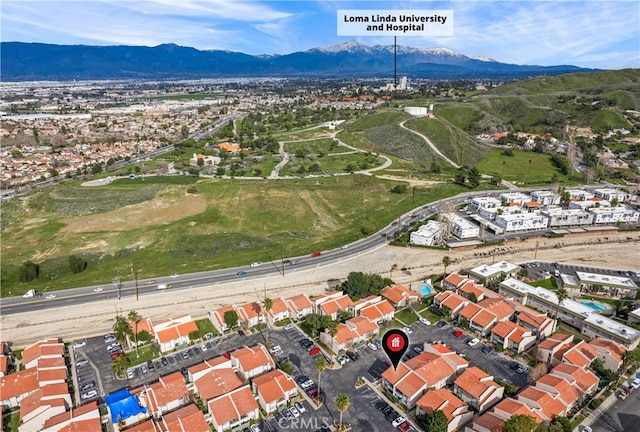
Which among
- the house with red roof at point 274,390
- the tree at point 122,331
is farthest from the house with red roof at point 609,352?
the tree at point 122,331

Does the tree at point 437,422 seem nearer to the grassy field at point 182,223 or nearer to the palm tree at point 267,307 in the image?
the palm tree at point 267,307

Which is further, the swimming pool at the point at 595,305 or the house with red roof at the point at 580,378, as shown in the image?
the swimming pool at the point at 595,305

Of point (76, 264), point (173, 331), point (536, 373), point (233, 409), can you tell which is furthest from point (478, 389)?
point (76, 264)

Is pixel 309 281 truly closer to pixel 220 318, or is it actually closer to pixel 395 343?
pixel 220 318

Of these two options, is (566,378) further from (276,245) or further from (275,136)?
(275,136)

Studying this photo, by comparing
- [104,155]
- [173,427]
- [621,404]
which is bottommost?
[621,404]

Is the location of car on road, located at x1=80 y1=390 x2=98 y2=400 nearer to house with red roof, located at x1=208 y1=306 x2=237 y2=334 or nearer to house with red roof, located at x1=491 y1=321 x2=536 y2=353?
house with red roof, located at x1=208 y1=306 x2=237 y2=334

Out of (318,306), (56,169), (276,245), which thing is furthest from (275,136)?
(318,306)
